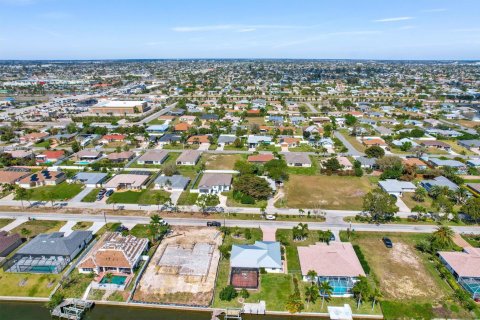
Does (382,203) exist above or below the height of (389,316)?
above

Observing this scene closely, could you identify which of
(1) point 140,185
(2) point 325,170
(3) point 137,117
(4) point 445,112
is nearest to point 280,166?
(2) point 325,170

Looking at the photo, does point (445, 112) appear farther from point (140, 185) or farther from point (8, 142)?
point (8, 142)

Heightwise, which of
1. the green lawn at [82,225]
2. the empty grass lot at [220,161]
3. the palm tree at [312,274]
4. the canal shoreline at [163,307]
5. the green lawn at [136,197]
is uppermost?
the palm tree at [312,274]

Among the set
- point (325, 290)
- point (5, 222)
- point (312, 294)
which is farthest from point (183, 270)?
point (5, 222)

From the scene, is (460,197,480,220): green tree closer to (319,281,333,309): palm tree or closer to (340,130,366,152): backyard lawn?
→ (319,281,333,309): palm tree

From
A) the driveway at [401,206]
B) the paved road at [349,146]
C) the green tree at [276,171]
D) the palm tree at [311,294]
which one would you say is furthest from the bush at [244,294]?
the paved road at [349,146]

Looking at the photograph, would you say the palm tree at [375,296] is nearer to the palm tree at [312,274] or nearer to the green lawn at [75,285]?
the palm tree at [312,274]

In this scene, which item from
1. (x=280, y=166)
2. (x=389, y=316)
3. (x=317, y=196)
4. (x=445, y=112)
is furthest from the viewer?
(x=445, y=112)
